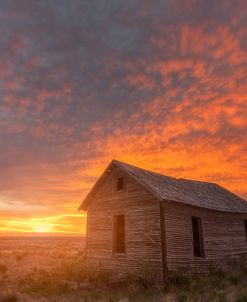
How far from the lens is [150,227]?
15047mm

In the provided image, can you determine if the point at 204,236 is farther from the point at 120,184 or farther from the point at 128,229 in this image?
the point at 120,184

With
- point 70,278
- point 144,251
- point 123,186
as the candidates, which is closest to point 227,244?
point 144,251

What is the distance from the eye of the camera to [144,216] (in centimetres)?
1543

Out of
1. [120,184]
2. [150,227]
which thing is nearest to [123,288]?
[150,227]

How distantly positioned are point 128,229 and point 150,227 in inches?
63.3

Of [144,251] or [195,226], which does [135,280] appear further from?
[195,226]

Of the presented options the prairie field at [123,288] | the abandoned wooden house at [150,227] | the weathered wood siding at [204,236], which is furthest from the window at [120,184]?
the prairie field at [123,288]

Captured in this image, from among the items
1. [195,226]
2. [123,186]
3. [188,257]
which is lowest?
[188,257]

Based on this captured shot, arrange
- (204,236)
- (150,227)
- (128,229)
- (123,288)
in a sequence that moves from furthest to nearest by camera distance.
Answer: (204,236)
(128,229)
(150,227)
(123,288)

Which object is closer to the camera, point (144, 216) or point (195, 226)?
point (144, 216)

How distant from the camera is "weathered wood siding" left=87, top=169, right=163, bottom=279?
14734 millimetres

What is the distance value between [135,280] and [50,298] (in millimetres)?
4663

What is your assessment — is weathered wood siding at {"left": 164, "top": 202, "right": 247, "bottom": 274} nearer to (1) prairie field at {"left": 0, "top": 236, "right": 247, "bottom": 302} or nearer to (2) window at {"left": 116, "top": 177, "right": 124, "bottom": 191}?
(1) prairie field at {"left": 0, "top": 236, "right": 247, "bottom": 302}

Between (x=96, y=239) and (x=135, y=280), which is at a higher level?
(x=96, y=239)
